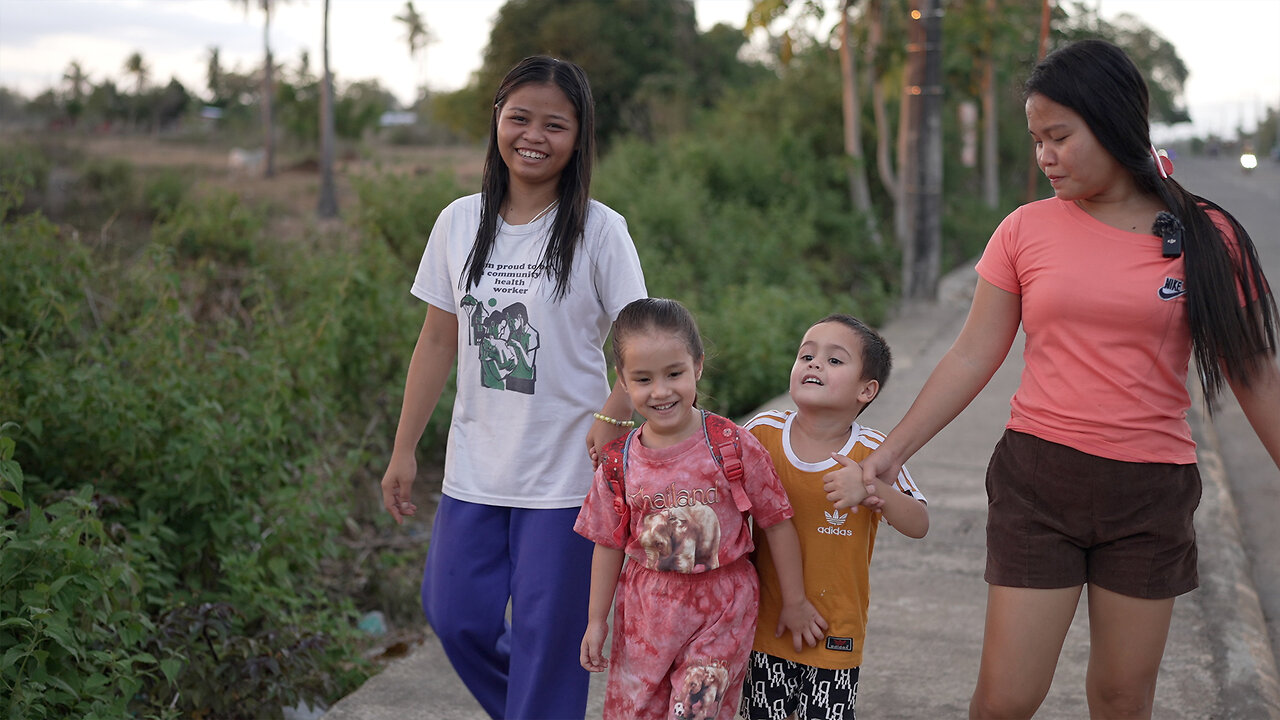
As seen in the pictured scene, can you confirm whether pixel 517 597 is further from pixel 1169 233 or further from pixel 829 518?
→ pixel 1169 233

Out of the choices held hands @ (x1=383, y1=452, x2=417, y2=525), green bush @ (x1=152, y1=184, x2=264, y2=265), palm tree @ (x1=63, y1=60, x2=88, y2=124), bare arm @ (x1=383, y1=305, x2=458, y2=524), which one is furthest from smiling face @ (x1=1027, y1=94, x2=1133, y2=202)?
palm tree @ (x1=63, y1=60, x2=88, y2=124)

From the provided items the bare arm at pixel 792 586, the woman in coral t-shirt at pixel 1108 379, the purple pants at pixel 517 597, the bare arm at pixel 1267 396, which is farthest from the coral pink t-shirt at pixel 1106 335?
the purple pants at pixel 517 597

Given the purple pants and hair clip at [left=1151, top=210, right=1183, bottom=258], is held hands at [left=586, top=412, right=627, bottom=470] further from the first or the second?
hair clip at [left=1151, top=210, right=1183, bottom=258]

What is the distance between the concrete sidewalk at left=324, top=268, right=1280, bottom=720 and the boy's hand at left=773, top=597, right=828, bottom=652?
1.15 m

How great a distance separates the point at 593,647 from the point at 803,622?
47 centimetres

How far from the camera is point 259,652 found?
3.81 m

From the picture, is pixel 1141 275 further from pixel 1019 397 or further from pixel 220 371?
pixel 220 371

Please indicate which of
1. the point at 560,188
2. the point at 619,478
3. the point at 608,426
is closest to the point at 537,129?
the point at 560,188

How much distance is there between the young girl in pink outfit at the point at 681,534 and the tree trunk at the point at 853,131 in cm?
1459

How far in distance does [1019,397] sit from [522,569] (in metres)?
1.24

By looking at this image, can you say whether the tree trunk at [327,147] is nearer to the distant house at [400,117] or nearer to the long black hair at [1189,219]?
the long black hair at [1189,219]

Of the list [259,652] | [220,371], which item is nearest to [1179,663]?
[259,652]

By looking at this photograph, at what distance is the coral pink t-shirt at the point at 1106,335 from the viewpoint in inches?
92.0

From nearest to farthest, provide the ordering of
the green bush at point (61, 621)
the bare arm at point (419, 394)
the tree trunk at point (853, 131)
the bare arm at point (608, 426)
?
the bare arm at point (608, 426)
the green bush at point (61, 621)
the bare arm at point (419, 394)
the tree trunk at point (853, 131)
